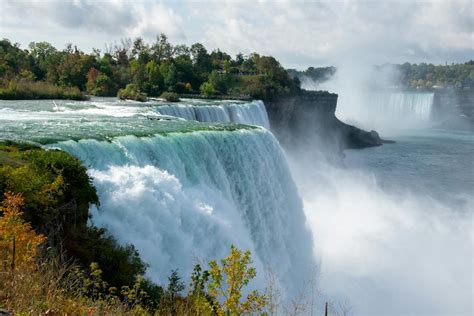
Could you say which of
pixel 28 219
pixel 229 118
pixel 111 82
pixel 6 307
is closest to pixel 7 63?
pixel 111 82

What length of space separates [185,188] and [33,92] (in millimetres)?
24570

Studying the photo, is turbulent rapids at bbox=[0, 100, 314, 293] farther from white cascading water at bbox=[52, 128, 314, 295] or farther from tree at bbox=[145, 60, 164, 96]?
tree at bbox=[145, 60, 164, 96]

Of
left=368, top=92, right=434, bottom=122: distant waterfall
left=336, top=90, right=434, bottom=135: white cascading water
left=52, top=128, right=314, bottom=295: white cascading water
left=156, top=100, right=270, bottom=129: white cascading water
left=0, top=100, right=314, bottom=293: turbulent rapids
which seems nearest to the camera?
left=52, top=128, right=314, bottom=295: white cascading water

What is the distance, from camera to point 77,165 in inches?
402

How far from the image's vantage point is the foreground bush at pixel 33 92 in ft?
107

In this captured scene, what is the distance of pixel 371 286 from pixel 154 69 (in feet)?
117

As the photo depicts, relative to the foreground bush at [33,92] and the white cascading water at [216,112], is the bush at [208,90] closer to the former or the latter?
the white cascading water at [216,112]

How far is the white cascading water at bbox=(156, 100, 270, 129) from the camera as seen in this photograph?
2691cm

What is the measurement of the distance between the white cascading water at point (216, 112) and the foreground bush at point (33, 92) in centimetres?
1143

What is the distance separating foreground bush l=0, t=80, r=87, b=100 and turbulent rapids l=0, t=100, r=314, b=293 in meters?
11.6

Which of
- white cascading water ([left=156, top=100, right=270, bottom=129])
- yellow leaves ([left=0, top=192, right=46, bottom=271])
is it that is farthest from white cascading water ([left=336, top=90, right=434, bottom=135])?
yellow leaves ([left=0, top=192, right=46, bottom=271])

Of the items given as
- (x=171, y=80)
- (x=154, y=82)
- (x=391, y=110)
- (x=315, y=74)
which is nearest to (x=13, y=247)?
(x=154, y=82)

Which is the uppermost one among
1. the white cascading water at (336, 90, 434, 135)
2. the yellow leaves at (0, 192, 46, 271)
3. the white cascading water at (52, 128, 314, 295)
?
the yellow leaves at (0, 192, 46, 271)

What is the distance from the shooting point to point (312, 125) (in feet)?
174
